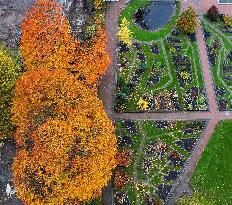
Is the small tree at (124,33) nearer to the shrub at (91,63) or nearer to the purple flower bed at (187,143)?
the shrub at (91,63)

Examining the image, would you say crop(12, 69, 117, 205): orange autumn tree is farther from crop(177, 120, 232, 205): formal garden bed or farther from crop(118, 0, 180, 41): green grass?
crop(118, 0, 180, 41): green grass

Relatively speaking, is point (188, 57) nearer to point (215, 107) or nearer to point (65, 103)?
point (215, 107)

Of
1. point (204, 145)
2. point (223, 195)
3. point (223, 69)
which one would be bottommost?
point (223, 195)

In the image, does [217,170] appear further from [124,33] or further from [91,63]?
[124,33]

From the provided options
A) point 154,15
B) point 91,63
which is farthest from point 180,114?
point 154,15

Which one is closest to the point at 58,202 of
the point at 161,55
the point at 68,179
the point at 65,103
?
the point at 68,179

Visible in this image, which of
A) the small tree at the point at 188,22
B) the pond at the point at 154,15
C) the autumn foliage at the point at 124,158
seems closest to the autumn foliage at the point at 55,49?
the autumn foliage at the point at 124,158
